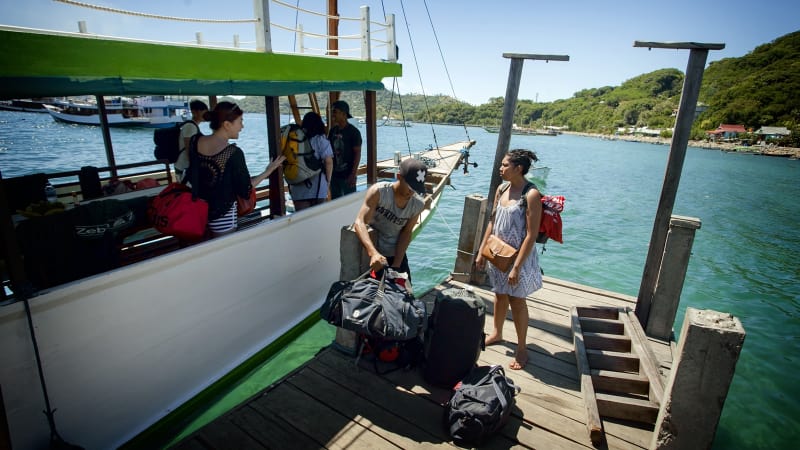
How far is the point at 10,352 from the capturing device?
2250 mm

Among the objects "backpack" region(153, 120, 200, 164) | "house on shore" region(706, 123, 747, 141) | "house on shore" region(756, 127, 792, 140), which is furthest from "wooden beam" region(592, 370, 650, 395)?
"house on shore" region(706, 123, 747, 141)

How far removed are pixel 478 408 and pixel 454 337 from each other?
58cm

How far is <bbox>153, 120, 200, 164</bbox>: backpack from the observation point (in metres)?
4.48

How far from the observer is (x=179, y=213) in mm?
3273

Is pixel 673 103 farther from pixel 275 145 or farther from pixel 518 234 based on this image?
pixel 275 145

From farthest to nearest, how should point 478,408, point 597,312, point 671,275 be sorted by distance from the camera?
1. point 597,312
2. point 671,275
3. point 478,408

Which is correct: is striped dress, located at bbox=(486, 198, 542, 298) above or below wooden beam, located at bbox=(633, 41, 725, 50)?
below

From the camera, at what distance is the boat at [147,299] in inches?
92.0

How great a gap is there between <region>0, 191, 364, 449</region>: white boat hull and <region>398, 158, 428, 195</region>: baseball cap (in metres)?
1.78

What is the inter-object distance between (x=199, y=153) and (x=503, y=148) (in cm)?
336

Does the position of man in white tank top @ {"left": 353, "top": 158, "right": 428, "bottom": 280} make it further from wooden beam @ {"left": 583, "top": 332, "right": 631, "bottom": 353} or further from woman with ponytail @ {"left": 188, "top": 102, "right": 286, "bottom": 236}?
wooden beam @ {"left": 583, "top": 332, "right": 631, "bottom": 353}

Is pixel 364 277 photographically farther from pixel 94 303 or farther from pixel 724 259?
pixel 724 259

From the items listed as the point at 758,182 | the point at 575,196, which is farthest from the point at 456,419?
the point at 758,182

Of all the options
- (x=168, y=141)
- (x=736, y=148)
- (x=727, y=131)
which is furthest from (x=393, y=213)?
(x=727, y=131)
